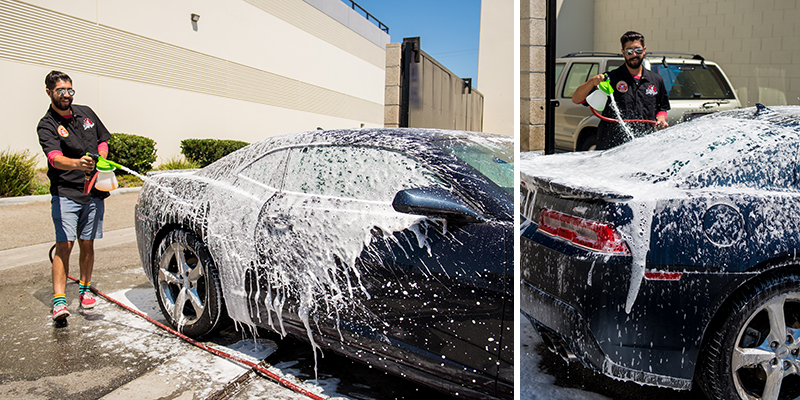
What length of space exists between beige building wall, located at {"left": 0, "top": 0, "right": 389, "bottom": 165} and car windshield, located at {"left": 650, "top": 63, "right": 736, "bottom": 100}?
4.07 metres

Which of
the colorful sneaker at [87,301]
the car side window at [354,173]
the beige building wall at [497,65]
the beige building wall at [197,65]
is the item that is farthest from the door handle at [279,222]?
the beige building wall at [197,65]

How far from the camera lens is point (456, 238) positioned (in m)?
1.79

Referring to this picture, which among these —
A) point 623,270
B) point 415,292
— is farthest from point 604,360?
point 415,292

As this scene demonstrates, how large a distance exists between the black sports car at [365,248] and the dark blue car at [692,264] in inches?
9.2

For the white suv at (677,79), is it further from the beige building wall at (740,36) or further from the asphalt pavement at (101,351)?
the asphalt pavement at (101,351)

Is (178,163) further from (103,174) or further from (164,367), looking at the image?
(164,367)

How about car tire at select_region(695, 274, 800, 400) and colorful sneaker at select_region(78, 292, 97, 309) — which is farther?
colorful sneaker at select_region(78, 292, 97, 309)

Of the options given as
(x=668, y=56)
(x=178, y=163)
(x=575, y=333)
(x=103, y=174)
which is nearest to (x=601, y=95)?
(x=668, y=56)

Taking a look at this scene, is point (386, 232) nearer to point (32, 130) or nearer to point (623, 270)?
point (623, 270)

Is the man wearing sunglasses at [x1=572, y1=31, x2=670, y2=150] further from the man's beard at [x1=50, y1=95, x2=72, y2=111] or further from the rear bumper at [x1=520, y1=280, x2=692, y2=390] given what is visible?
the man's beard at [x1=50, y1=95, x2=72, y2=111]

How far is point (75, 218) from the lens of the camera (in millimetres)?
3264

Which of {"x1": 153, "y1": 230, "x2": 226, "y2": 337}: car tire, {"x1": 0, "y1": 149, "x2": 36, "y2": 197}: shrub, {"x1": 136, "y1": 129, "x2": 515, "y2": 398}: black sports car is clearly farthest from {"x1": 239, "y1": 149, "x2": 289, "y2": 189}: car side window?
{"x1": 0, "y1": 149, "x2": 36, "y2": 197}: shrub

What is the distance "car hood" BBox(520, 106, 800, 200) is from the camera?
1.41m

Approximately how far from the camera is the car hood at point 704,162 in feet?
4.62
